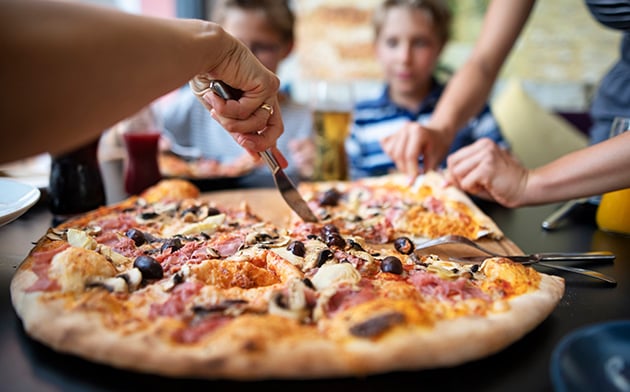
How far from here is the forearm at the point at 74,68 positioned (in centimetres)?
77

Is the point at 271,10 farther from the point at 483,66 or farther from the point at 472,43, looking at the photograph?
the point at 472,43

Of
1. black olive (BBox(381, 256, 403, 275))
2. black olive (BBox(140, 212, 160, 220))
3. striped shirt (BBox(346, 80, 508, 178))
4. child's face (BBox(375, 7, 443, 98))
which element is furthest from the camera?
striped shirt (BBox(346, 80, 508, 178))

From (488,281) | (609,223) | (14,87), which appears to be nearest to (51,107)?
(14,87)

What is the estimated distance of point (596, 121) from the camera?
2527mm

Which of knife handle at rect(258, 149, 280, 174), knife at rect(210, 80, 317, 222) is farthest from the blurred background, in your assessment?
knife handle at rect(258, 149, 280, 174)

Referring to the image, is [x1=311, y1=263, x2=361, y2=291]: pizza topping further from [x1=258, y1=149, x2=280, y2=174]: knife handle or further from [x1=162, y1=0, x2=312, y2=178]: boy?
[x1=162, y1=0, x2=312, y2=178]: boy

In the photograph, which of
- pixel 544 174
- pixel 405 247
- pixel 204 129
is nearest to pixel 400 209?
pixel 405 247

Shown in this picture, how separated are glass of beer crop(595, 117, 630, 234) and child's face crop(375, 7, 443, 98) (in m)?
1.66

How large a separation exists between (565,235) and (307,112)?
8.99 ft

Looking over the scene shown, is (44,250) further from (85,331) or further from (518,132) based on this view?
(518,132)

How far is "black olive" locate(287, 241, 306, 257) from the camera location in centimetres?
143

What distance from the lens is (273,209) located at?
2199mm

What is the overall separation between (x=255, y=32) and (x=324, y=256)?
2429 mm

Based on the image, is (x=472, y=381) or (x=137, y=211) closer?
(x=472, y=381)
